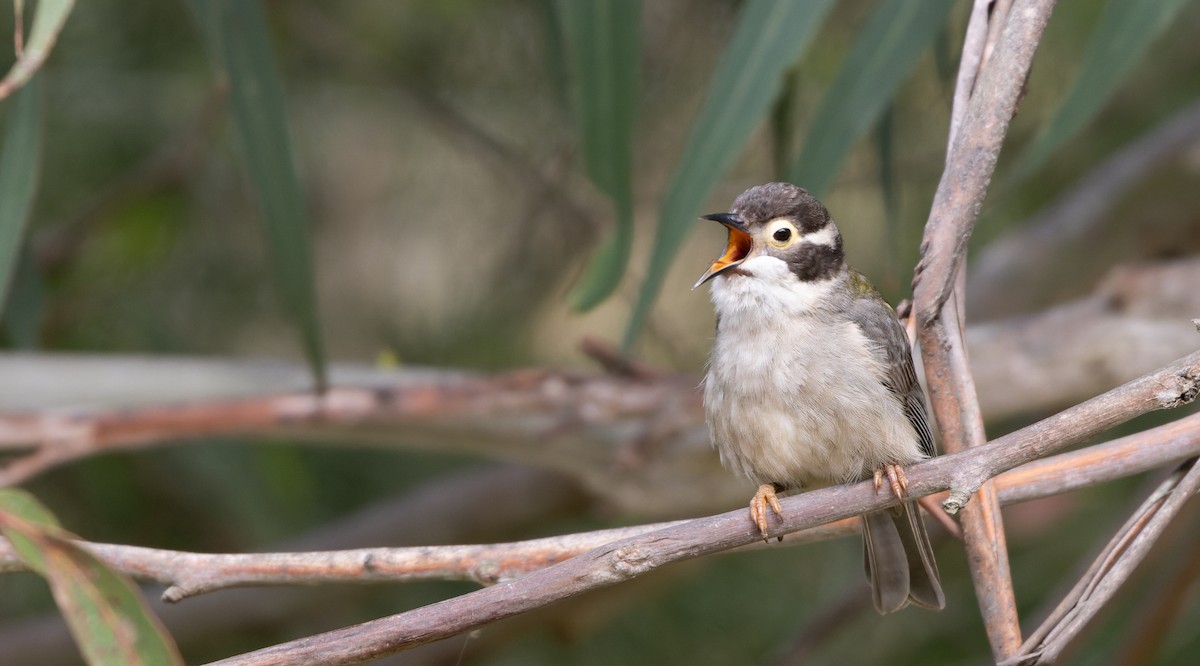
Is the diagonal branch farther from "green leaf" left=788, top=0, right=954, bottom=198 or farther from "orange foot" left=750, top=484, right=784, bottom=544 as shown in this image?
"green leaf" left=788, top=0, right=954, bottom=198

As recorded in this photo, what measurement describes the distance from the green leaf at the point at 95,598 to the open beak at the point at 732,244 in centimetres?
117

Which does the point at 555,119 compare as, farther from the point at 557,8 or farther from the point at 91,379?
the point at 91,379

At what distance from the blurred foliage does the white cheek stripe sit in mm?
1949

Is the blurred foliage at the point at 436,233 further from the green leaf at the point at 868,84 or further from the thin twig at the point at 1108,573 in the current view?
the thin twig at the point at 1108,573

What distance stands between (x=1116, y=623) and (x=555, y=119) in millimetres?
3046

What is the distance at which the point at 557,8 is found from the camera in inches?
149

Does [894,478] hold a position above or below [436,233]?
below

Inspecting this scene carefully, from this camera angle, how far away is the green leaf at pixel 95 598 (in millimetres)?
1412

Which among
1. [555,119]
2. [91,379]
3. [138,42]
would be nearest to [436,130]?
[555,119]

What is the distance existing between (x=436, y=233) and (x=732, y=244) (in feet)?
11.3

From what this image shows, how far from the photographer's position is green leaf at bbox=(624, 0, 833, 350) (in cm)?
264

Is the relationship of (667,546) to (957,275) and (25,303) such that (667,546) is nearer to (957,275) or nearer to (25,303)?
(957,275)

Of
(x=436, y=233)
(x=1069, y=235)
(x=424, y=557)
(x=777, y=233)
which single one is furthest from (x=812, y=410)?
(x=436, y=233)

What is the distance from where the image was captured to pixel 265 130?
10.1 ft
